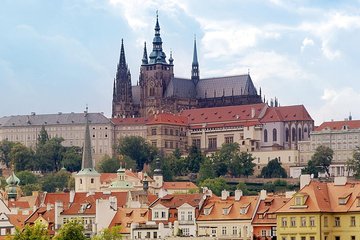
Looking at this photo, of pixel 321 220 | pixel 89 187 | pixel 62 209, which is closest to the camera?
pixel 321 220

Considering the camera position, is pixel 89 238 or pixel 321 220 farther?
pixel 89 238


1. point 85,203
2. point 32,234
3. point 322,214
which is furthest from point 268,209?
point 85,203

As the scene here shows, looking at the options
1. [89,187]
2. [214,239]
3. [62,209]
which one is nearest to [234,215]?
[214,239]

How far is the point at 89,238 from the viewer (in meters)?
86.1

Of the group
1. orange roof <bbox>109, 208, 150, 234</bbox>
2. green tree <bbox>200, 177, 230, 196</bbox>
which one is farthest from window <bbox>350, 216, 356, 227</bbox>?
green tree <bbox>200, 177, 230, 196</bbox>

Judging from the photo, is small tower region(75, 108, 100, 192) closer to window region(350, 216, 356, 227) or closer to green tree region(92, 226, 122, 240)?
green tree region(92, 226, 122, 240)

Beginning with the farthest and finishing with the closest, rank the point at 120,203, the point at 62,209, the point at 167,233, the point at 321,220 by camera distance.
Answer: the point at 120,203, the point at 62,209, the point at 167,233, the point at 321,220

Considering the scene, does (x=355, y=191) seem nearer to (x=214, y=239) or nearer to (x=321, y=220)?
(x=321, y=220)

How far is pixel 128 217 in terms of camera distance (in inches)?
3546

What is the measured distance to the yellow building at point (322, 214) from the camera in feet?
229

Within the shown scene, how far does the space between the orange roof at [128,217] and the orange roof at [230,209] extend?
4.82 metres

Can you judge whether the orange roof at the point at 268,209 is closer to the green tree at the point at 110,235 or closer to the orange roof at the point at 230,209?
the orange roof at the point at 230,209

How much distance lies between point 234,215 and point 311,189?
11746 millimetres

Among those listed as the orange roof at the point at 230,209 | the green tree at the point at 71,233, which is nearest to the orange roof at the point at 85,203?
the green tree at the point at 71,233
